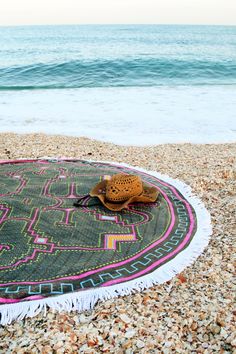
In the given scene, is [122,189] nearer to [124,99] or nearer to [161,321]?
[161,321]

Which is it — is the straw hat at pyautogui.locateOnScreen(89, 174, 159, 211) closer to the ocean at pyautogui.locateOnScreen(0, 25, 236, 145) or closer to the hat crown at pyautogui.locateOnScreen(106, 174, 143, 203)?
the hat crown at pyautogui.locateOnScreen(106, 174, 143, 203)

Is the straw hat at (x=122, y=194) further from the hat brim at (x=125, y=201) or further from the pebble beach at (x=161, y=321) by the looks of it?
the pebble beach at (x=161, y=321)

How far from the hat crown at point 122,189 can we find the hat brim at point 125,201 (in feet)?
0.11

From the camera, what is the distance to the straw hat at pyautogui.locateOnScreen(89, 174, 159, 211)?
2.74m

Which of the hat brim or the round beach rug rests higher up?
the hat brim

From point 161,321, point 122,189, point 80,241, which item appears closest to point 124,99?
point 122,189

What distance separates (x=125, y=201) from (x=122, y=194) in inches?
2.4

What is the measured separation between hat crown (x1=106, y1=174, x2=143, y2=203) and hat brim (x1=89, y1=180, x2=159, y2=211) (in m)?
0.03

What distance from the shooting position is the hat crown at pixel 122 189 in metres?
2.74

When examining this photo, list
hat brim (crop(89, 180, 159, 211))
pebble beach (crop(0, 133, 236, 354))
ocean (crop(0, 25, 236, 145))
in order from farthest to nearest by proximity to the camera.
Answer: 1. ocean (crop(0, 25, 236, 145))
2. hat brim (crop(89, 180, 159, 211))
3. pebble beach (crop(0, 133, 236, 354))

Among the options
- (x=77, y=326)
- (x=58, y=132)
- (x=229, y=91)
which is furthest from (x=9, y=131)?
(x=229, y=91)

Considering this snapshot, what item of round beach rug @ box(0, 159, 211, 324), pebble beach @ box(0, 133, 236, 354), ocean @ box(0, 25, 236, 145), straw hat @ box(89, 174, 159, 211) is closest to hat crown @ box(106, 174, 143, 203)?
straw hat @ box(89, 174, 159, 211)

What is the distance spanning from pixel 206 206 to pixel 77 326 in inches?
67.0

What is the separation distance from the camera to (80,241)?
2314 mm
